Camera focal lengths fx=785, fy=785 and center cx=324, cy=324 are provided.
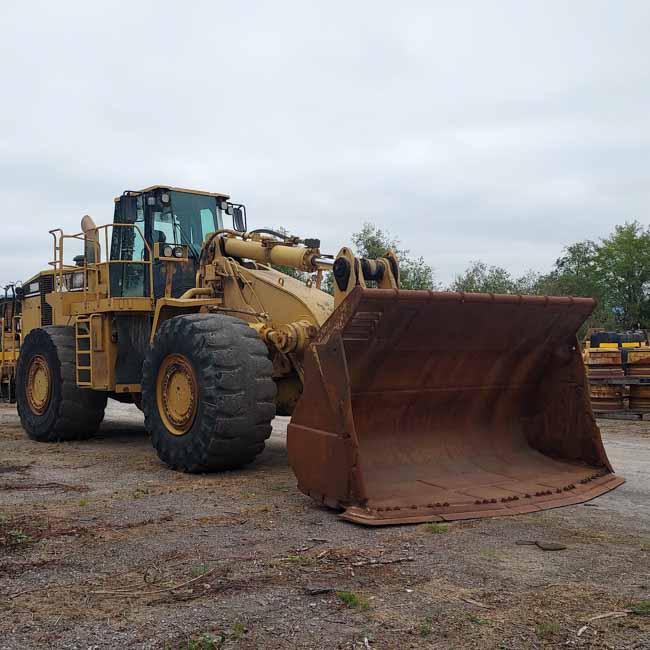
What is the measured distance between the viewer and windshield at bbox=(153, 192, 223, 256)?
980cm

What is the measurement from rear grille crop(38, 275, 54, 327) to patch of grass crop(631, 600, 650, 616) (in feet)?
36.2

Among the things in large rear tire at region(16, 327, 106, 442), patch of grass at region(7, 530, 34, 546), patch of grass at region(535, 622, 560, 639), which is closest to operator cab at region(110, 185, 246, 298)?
large rear tire at region(16, 327, 106, 442)

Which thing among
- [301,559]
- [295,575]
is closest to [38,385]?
[301,559]

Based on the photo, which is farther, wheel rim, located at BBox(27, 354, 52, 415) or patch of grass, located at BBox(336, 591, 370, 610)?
wheel rim, located at BBox(27, 354, 52, 415)

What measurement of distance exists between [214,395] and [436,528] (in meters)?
2.65

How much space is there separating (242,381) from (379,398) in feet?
4.44

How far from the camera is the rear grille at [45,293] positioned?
12948mm

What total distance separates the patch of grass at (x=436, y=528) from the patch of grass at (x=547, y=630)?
172cm

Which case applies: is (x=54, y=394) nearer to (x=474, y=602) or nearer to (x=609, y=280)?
(x=474, y=602)

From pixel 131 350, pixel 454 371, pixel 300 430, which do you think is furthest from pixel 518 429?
pixel 131 350

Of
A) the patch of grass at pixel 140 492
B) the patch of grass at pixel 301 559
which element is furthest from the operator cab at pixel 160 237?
the patch of grass at pixel 301 559

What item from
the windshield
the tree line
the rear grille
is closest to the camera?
the windshield

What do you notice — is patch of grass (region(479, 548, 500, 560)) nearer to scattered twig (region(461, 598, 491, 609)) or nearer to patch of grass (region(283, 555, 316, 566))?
scattered twig (region(461, 598, 491, 609))

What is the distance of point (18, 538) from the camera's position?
201 inches
